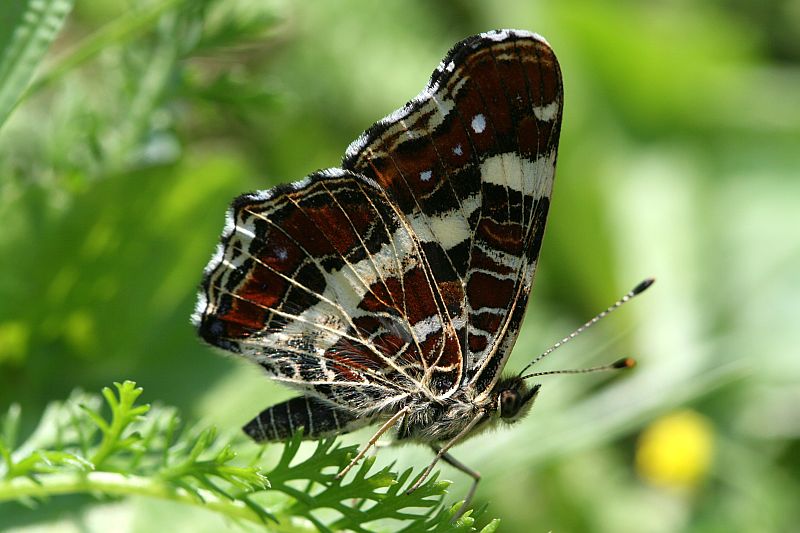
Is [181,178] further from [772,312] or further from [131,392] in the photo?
[772,312]

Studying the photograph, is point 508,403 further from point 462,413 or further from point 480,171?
point 480,171

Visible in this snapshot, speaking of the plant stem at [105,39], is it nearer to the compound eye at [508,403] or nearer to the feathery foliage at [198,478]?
the feathery foliage at [198,478]

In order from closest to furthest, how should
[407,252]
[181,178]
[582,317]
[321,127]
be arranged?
[407,252] → [181,178] → [321,127] → [582,317]

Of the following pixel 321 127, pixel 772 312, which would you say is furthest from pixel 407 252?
pixel 772 312

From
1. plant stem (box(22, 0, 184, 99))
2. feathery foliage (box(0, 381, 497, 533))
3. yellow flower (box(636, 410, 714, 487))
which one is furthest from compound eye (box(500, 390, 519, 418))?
yellow flower (box(636, 410, 714, 487))

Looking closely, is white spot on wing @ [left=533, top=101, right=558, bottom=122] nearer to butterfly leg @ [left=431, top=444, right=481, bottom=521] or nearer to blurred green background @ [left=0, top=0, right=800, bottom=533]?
blurred green background @ [left=0, top=0, right=800, bottom=533]

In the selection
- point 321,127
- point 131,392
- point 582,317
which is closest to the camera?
point 131,392

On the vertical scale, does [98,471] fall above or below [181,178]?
below
